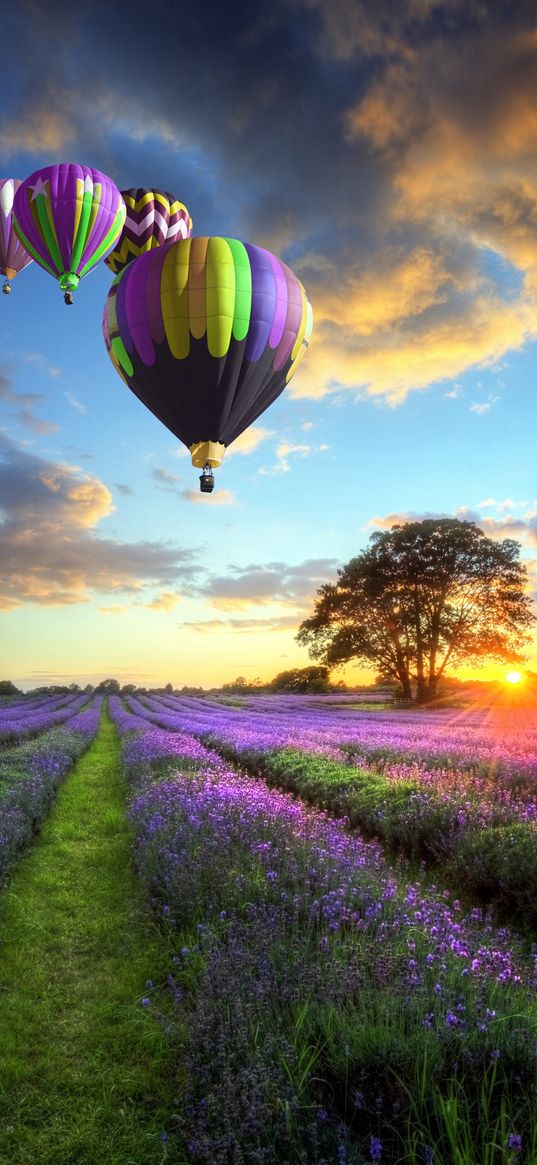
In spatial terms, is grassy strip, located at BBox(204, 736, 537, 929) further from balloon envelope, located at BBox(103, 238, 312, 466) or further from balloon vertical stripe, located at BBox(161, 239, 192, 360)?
balloon vertical stripe, located at BBox(161, 239, 192, 360)

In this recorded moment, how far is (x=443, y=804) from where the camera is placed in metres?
7.46

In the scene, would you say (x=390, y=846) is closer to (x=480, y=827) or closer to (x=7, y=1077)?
(x=480, y=827)

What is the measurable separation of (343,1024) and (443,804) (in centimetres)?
510

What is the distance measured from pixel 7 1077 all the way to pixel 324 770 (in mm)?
7232

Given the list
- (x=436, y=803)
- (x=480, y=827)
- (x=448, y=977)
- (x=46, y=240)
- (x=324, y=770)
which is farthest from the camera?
(x=46, y=240)

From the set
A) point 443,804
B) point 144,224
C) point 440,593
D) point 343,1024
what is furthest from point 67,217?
point 440,593

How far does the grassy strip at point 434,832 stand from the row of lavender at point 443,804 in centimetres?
Result: 1

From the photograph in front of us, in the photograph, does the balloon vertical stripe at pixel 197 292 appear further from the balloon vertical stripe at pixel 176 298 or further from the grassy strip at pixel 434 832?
the grassy strip at pixel 434 832

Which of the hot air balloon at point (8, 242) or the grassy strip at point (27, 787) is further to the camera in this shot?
the hot air balloon at point (8, 242)

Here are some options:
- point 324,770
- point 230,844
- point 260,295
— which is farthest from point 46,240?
point 230,844

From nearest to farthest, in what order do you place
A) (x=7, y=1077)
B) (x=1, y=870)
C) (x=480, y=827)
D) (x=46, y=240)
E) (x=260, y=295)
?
(x=7, y=1077) → (x=1, y=870) → (x=480, y=827) → (x=260, y=295) → (x=46, y=240)

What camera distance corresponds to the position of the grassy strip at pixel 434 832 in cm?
571

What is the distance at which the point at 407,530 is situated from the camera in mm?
36969

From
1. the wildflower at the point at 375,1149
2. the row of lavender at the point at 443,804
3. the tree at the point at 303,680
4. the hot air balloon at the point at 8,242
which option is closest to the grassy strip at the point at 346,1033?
the wildflower at the point at 375,1149
